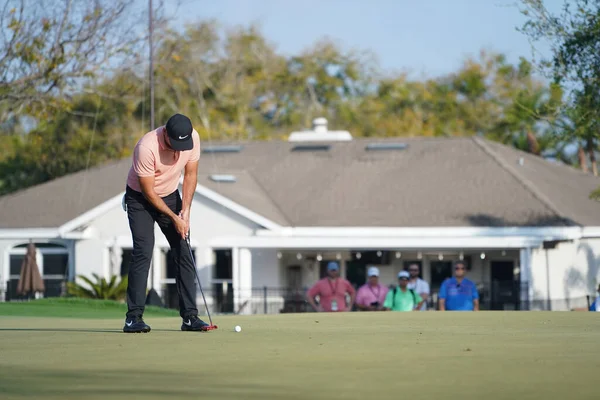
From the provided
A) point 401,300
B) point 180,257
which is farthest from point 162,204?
point 401,300

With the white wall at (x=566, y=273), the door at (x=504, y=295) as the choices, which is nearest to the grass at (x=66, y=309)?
the door at (x=504, y=295)

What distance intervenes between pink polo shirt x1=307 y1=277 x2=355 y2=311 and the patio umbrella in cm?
1187

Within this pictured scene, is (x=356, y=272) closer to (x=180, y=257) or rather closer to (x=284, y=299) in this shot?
(x=284, y=299)

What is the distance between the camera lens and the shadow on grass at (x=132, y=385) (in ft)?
14.8

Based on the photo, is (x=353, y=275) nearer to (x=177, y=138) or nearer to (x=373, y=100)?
(x=177, y=138)

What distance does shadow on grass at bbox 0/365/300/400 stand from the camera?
450 cm

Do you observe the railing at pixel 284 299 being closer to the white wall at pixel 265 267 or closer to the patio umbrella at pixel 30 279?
the patio umbrella at pixel 30 279

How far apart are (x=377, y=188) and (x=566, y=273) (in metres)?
5.44

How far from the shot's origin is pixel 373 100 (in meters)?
60.2

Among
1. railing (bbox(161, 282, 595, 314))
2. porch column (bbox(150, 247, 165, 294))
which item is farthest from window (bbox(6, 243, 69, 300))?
railing (bbox(161, 282, 595, 314))

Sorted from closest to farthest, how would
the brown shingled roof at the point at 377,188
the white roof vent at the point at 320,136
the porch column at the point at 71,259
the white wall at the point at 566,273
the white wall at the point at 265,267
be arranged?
the white wall at the point at 566,273
the brown shingled roof at the point at 377,188
the white wall at the point at 265,267
the porch column at the point at 71,259
the white roof vent at the point at 320,136

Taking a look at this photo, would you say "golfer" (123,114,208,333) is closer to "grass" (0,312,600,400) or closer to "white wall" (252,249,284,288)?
"grass" (0,312,600,400)

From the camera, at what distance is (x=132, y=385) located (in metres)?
4.79

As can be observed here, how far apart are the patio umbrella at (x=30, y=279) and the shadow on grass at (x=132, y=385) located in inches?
929
